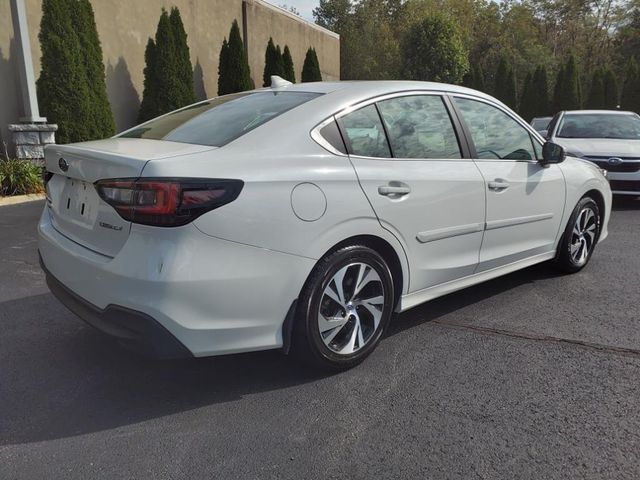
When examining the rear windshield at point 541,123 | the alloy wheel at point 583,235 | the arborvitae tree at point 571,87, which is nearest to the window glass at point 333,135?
the alloy wheel at point 583,235

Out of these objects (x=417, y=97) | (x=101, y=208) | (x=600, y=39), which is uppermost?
(x=600, y=39)

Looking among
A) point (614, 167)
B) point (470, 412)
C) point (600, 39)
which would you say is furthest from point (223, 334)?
point (600, 39)

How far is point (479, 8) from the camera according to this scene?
49344 millimetres

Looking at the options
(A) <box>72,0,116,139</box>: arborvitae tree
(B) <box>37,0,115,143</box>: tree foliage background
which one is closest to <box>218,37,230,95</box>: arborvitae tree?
(A) <box>72,0,116,139</box>: arborvitae tree

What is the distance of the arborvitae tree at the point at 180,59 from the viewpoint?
13.0 meters

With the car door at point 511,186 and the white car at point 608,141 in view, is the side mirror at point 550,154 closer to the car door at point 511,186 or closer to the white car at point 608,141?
the car door at point 511,186

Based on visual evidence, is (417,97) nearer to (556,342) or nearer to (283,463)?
(556,342)

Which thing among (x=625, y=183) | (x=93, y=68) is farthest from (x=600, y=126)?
(x=93, y=68)

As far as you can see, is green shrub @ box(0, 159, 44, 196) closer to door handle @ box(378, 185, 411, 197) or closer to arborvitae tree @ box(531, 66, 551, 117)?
door handle @ box(378, 185, 411, 197)

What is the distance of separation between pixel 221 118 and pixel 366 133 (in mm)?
869

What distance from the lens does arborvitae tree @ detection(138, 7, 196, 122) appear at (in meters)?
12.7

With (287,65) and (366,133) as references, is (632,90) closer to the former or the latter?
(287,65)

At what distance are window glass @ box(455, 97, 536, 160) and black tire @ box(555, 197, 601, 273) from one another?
826 mm

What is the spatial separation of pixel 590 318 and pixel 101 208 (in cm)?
330
